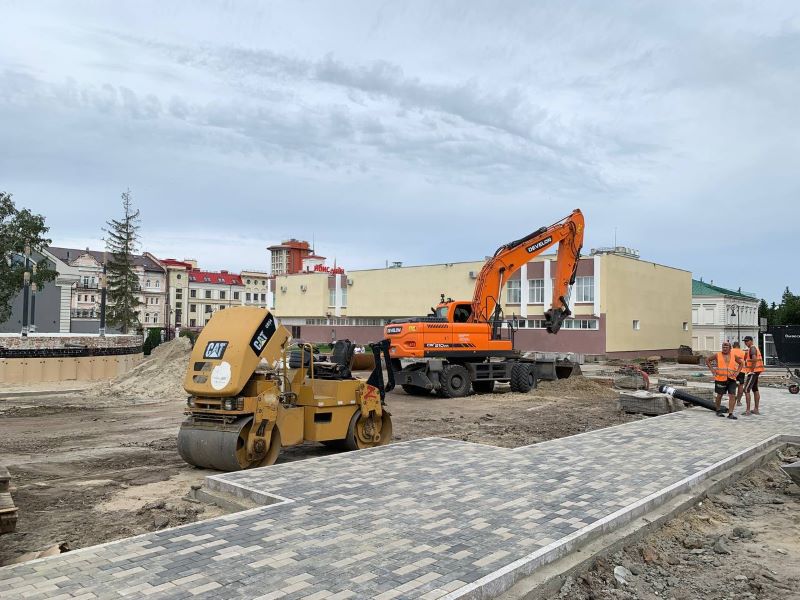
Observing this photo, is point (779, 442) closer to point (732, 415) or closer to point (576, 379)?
point (732, 415)

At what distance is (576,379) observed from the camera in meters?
23.2

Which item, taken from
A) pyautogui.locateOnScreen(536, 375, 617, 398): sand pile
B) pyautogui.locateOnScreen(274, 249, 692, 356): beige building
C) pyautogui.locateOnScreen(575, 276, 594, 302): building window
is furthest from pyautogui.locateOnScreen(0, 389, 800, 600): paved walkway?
pyautogui.locateOnScreen(575, 276, 594, 302): building window

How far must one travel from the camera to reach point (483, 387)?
21938 mm

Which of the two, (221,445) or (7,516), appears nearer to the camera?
(7,516)

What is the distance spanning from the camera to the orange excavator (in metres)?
19.6

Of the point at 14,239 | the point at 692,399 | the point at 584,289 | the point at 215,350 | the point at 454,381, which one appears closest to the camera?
the point at 215,350

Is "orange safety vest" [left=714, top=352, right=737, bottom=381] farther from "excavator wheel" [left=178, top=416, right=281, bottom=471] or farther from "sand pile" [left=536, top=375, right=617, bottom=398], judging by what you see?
"excavator wheel" [left=178, top=416, right=281, bottom=471]

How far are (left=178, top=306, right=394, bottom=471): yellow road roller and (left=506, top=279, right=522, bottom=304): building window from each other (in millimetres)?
36526

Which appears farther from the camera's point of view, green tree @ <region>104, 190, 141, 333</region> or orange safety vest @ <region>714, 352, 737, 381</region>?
green tree @ <region>104, 190, 141, 333</region>

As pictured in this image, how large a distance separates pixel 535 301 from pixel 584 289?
3.81 metres

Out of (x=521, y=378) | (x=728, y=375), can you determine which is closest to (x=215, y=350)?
(x=728, y=375)

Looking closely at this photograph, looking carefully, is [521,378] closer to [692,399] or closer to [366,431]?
[692,399]

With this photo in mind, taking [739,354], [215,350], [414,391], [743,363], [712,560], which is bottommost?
[712,560]

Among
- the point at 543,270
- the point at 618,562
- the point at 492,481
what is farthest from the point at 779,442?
the point at 543,270
